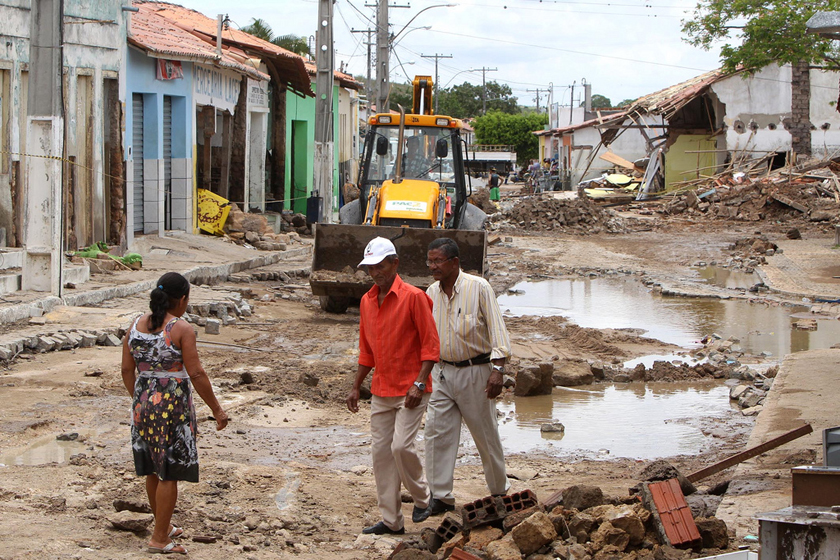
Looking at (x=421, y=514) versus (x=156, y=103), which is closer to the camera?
(x=421, y=514)

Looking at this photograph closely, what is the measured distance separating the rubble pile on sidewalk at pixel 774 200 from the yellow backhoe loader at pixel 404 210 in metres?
20.0

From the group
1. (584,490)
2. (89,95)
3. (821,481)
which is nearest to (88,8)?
(89,95)

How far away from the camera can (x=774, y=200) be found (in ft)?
110

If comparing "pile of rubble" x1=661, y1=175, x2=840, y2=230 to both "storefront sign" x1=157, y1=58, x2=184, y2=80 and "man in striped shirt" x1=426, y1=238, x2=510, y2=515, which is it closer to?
"storefront sign" x1=157, y1=58, x2=184, y2=80

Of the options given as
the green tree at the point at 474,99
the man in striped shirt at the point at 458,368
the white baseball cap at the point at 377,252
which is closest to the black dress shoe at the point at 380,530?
the man in striped shirt at the point at 458,368

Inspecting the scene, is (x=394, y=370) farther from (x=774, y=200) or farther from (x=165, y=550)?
(x=774, y=200)

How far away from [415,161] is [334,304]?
2860 mm

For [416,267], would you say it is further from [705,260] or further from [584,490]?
[705,260]

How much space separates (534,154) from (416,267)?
3036 inches

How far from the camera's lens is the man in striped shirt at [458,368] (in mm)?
5727

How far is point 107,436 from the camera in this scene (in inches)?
286

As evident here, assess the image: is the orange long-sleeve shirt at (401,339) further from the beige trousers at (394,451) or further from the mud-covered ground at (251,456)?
the mud-covered ground at (251,456)

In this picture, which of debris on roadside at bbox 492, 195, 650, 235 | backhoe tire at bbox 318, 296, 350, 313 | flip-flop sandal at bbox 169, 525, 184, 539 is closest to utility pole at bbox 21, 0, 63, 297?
backhoe tire at bbox 318, 296, 350, 313

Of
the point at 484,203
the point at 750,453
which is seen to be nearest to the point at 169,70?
the point at 750,453
